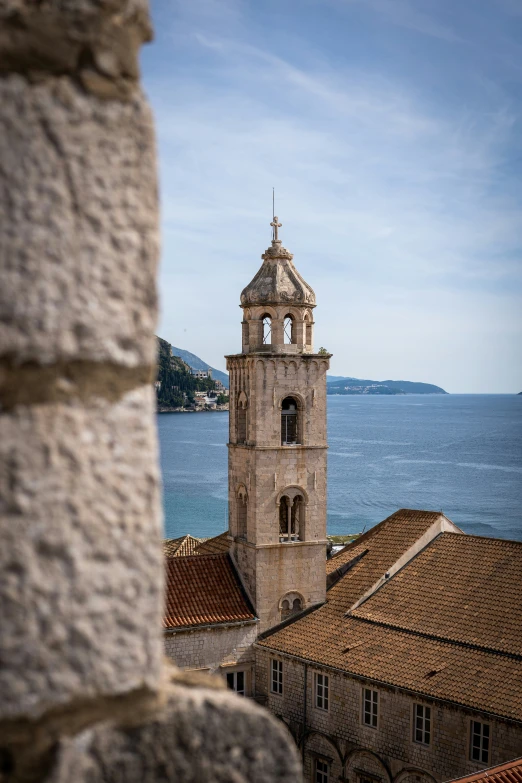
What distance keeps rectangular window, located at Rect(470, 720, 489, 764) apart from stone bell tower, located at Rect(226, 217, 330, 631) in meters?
6.99

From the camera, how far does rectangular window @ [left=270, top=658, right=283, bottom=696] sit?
2306 cm

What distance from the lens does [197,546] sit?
1128 inches

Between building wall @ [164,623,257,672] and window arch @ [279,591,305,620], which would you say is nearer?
building wall @ [164,623,257,672]

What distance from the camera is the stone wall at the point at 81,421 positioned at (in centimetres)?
164

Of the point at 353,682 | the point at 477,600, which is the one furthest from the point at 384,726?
the point at 477,600

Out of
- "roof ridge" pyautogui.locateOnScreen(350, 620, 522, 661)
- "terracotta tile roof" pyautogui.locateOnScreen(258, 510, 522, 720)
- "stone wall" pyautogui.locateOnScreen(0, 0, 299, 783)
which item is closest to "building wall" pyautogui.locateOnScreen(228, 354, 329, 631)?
"terracotta tile roof" pyautogui.locateOnScreen(258, 510, 522, 720)

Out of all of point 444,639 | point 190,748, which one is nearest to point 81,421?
point 190,748

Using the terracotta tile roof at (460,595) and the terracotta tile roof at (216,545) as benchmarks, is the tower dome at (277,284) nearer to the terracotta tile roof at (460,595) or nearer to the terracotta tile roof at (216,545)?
the terracotta tile roof at (216,545)

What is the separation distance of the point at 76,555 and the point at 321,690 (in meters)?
21.4

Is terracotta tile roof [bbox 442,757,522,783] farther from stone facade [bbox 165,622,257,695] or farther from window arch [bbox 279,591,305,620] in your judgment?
window arch [bbox 279,591,305,620]

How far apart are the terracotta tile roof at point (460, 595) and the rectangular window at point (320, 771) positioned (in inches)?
142

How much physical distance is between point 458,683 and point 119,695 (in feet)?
60.4

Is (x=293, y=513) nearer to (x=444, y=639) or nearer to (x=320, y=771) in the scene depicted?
(x=444, y=639)

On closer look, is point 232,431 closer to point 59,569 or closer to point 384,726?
point 384,726
